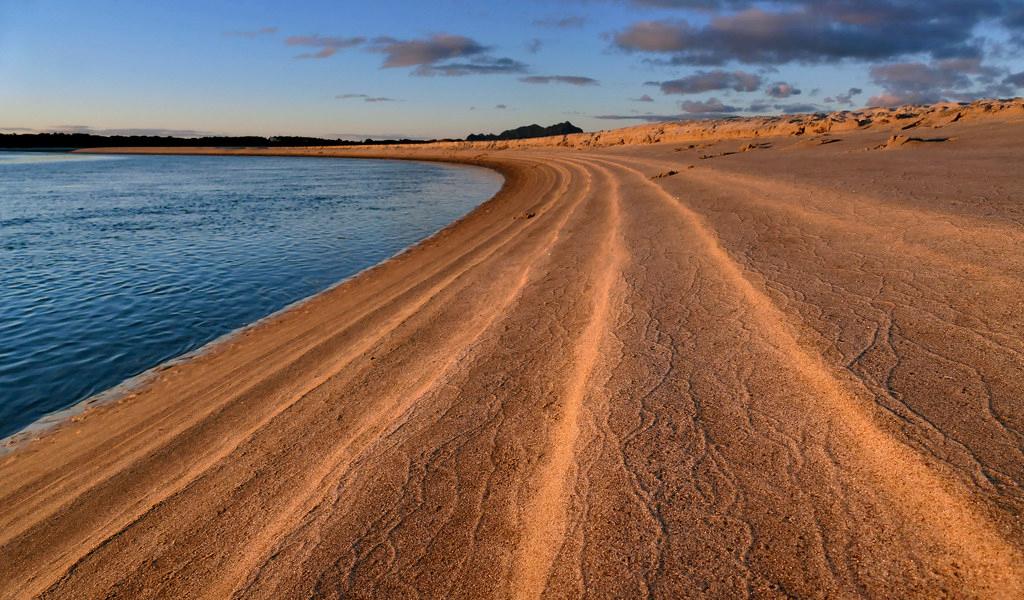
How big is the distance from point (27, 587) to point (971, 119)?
35.4 m

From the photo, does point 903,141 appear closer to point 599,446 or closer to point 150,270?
point 599,446

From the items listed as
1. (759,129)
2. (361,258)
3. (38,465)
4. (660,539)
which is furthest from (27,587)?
(759,129)

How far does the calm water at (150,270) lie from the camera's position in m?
6.99

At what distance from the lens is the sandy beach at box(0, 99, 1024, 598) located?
90.8 inches

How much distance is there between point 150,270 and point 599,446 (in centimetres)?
1248

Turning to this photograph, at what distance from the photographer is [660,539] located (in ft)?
7.83

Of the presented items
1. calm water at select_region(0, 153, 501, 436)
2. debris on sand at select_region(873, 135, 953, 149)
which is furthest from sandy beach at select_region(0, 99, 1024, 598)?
debris on sand at select_region(873, 135, 953, 149)

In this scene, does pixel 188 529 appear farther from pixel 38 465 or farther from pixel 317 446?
pixel 38 465

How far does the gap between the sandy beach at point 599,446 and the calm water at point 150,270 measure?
1.18 meters

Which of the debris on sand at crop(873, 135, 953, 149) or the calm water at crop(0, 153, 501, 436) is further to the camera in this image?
the debris on sand at crop(873, 135, 953, 149)

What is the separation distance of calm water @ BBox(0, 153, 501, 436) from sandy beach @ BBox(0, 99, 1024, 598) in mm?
1182

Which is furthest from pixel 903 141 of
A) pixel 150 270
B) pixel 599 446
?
pixel 150 270

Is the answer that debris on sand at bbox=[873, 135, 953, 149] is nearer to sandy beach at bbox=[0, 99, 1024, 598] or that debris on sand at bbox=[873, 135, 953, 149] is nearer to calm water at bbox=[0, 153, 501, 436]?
sandy beach at bbox=[0, 99, 1024, 598]

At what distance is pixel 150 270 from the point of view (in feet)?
39.3
